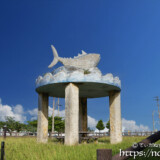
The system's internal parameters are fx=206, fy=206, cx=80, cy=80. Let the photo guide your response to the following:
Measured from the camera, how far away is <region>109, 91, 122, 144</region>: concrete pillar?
52.4 feet

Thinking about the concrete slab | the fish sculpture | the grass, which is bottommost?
the grass

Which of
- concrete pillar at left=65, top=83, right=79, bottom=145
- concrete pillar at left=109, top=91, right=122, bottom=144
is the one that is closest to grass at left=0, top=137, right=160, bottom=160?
concrete pillar at left=65, top=83, right=79, bottom=145

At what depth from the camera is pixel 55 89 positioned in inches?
643

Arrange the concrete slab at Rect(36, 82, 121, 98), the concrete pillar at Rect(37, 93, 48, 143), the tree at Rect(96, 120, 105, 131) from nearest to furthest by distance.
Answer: the concrete slab at Rect(36, 82, 121, 98) < the concrete pillar at Rect(37, 93, 48, 143) < the tree at Rect(96, 120, 105, 131)

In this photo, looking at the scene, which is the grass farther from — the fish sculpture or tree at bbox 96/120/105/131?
tree at bbox 96/120/105/131

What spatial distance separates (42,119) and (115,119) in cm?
582

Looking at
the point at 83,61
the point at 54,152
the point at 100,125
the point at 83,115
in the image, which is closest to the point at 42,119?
the point at 83,115

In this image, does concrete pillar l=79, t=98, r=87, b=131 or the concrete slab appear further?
concrete pillar l=79, t=98, r=87, b=131

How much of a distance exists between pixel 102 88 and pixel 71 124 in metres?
4.02

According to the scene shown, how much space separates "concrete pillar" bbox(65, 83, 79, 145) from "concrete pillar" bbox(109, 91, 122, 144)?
11.6 ft

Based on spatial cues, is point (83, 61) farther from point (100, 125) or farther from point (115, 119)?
point (100, 125)

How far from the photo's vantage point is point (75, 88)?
1431 cm

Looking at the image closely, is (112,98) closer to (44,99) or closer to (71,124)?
(71,124)

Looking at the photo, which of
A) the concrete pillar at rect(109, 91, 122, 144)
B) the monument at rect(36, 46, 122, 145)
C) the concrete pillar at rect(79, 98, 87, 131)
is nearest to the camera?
the monument at rect(36, 46, 122, 145)
